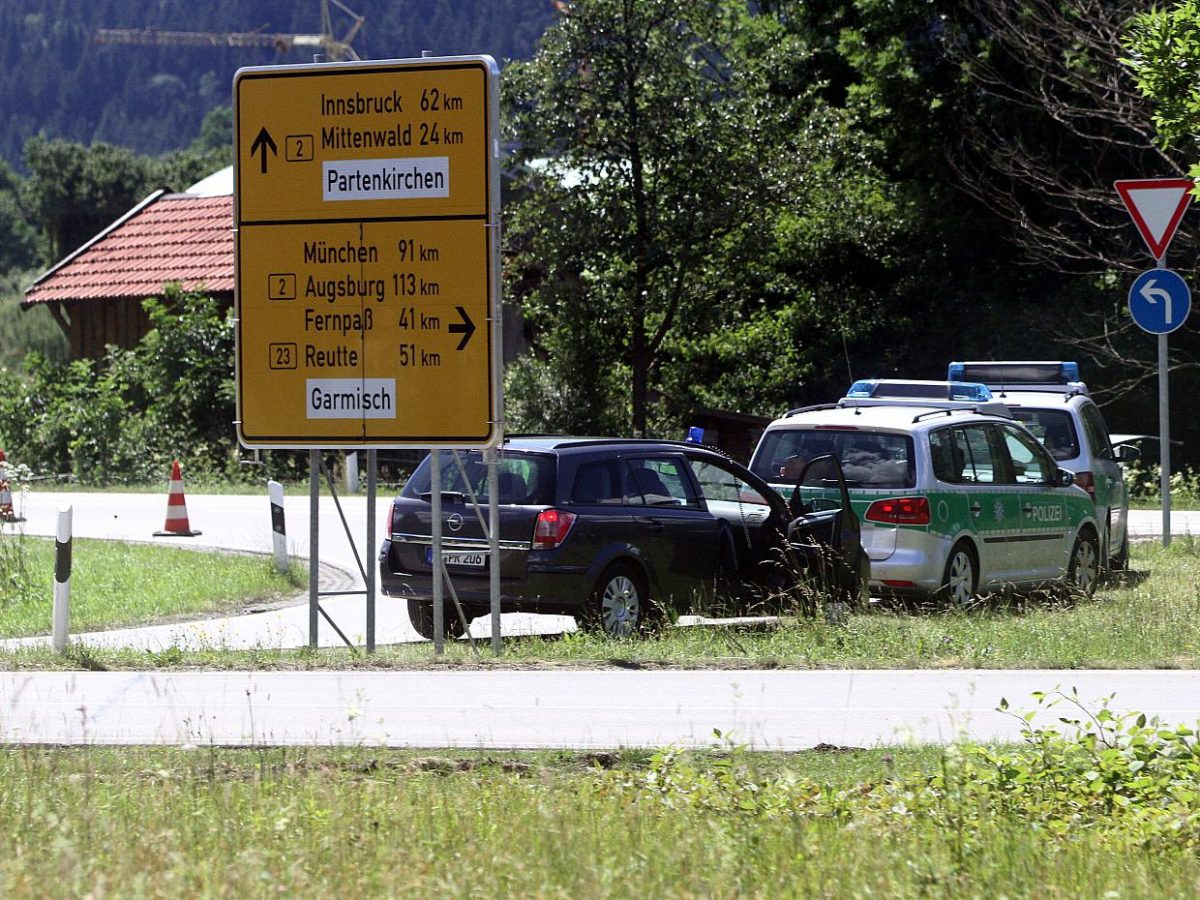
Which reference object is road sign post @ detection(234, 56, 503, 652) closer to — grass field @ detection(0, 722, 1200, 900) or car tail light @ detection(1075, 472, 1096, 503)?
grass field @ detection(0, 722, 1200, 900)


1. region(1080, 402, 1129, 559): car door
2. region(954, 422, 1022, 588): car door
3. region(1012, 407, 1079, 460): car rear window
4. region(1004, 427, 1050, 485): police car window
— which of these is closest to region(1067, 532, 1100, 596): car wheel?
region(1080, 402, 1129, 559): car door

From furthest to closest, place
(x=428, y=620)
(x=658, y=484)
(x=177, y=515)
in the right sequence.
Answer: (x=177, y=515) → (x=428, y=620) → (x=658, y=484)

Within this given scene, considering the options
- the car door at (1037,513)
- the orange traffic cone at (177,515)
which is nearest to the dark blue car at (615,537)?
the car door at (1037,513)

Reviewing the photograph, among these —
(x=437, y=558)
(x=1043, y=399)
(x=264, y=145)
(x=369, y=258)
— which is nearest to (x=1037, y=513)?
(x=1043, y=399)

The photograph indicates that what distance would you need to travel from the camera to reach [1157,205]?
16.6m

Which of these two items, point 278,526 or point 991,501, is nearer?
point 991,501

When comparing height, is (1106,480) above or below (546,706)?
above

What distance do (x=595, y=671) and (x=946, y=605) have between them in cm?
467

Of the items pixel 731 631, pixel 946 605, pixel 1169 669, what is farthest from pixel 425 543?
pixel 1169 669

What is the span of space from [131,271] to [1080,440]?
30.5 m

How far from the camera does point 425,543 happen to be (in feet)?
41.2

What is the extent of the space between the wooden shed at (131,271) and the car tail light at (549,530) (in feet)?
95.4

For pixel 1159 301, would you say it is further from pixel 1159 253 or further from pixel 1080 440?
pixel 1080 440

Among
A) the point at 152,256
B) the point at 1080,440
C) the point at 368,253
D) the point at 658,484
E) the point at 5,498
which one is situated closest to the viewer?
the point at 368,253
